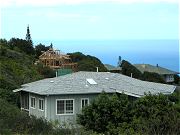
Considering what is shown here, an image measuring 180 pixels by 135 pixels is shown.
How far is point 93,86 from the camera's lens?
27328 millimetres

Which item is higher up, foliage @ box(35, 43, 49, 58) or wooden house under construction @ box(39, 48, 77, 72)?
foliage @ box(35, 43, 49, 58)

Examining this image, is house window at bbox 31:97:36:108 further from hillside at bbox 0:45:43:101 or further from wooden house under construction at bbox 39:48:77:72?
wooden house under construction at bbox 39:48:77:72

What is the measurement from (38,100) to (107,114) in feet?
25.2

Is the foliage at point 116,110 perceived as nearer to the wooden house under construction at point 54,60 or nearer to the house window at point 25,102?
the house window at point 25,102

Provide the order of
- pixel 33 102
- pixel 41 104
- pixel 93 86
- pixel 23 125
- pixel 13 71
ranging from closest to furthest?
pixel 23 125 < pixel 41 104 < pixel 93 86 < pixel 33 102 < pixel 13 71

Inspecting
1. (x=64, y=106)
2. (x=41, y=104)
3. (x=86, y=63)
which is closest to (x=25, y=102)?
(x=41, y=104)

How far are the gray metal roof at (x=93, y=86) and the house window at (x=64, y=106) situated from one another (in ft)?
2.01

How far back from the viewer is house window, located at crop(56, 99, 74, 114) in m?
26.3

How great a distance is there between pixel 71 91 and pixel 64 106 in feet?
3.20

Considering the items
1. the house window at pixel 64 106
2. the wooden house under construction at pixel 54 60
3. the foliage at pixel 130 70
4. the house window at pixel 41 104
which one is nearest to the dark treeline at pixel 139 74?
the foliage at pixel 130 70

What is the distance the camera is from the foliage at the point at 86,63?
48.8 meters

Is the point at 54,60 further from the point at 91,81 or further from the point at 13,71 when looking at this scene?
the point at 91,81

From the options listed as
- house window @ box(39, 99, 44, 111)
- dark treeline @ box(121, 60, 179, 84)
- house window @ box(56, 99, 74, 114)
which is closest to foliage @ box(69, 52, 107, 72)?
dark treeline @ box(121, 60, 179, 84)

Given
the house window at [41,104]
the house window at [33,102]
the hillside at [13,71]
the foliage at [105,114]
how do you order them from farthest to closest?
1. the hillside at [13,71]
2. the house window at [33,102]
3. the house window at [41,104]
4. the foliage at [105,114]
